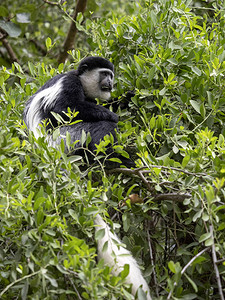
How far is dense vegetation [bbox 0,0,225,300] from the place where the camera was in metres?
1.30

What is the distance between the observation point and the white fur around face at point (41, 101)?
2299 millimetres

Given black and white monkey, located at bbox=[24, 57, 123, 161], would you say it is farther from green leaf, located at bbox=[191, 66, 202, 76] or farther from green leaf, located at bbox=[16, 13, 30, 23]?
green leaf, located at bbox=[16, 13, 30, 23]

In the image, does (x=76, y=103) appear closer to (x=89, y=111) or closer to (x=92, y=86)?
(x=89, y=111)

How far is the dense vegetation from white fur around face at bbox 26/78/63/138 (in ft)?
0.22

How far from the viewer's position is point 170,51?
187 cm

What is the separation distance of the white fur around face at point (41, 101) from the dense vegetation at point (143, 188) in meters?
0.07

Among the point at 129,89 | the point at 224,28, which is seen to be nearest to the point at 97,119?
the point at 129,89

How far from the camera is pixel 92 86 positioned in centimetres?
263

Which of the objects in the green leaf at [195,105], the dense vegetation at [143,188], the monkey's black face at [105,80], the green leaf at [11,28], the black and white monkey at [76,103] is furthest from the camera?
the green leaf at [11,28]

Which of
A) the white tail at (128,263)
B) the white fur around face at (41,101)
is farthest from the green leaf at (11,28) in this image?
the white tail at (128,263)

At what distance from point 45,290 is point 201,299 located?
52cm

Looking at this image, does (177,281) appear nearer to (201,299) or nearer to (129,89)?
(201,299)

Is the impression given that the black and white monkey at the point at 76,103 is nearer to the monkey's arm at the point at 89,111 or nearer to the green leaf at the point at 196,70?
the monkey's arm at the point at 89,111

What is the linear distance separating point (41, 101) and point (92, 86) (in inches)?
16.6
